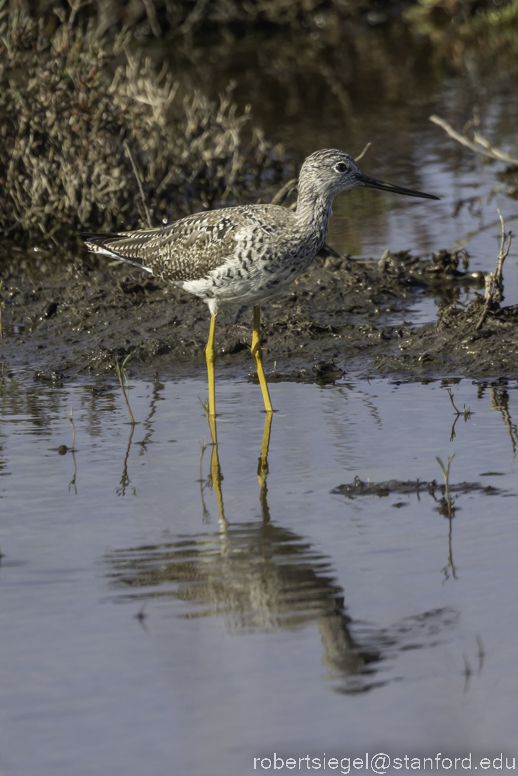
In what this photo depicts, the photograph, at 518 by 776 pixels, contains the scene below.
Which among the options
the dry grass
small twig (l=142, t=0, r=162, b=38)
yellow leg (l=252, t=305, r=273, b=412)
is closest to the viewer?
yellow leg (l=252, t=305, r=273, b=412)

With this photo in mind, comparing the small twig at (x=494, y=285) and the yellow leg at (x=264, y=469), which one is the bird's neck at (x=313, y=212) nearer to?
the yellow leg at (x=264, y=469)

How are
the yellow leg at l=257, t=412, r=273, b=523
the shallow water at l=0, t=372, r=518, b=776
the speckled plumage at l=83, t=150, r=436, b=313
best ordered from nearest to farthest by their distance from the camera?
the shallow water at l=0, t=372, r=518, b=776
the yellow leg at l=257, t=412, r=273, b=523
the speckled plumage at l=83, t=150, r=436, b=313

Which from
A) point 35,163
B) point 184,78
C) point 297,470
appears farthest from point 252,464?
point 184,78

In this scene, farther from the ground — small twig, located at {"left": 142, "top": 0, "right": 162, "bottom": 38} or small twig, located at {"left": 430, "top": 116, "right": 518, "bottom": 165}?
small twig, located at {"left": 142, "top": 0, "right": 162, "bottom": 38}

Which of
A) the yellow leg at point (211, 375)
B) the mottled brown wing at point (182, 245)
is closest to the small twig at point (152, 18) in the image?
the mottled brown wing at point (182, 245)

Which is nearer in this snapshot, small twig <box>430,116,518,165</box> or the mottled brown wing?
the mottled brown wing

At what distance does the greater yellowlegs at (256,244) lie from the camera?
6.46 meters

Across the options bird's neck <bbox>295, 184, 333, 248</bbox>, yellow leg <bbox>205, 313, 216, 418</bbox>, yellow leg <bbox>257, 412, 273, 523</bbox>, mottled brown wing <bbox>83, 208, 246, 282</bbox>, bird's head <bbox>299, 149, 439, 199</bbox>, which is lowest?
yellow leg <bbox>257, 412, 273, 523</bbox>

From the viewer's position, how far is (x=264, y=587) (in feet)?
14.7

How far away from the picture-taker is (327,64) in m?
19.5

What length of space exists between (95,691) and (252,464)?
229cm

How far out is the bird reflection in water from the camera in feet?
13.1

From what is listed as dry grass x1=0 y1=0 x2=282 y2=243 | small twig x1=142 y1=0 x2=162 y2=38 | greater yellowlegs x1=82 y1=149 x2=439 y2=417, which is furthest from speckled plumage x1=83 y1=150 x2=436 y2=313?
small twig x1=142 y1=0 x2=162 y2=38

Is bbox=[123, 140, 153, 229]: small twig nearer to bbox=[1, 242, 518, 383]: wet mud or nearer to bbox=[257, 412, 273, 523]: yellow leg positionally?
bbox=[1, 242, 518, 383]: wet mud
